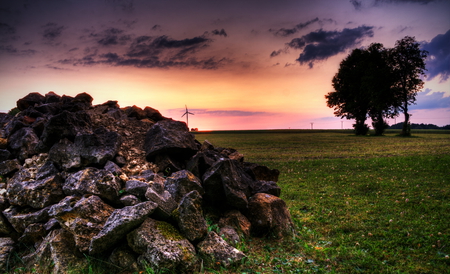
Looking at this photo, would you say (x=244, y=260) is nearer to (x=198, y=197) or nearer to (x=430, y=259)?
(x=198, y=197)

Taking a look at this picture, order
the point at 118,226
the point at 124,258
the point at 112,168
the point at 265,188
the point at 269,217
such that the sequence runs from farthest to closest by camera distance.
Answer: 1. the point at 265,188
2. the point at 112,168
3. the point at 269,217
4. the point at 124,258
5. the point at 118,226

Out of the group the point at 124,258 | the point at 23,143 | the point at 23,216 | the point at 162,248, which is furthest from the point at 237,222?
the point at 23,143

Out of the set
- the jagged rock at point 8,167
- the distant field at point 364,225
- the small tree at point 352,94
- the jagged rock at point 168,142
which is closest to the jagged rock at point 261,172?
the distant field at point 364,225

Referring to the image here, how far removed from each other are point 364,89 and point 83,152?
206ft

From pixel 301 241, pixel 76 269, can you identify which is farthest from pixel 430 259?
pixel 76 269

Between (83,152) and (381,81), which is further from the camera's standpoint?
(381,81)

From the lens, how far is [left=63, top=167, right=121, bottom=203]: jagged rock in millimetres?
7156

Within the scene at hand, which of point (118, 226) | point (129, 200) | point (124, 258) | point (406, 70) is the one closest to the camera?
point (118, 226)

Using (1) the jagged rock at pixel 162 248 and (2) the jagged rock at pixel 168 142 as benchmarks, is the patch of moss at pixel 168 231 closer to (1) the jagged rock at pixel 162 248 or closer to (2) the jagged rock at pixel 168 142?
(1) the jagged rock at pixel 162 248

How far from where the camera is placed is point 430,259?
22.1 feet

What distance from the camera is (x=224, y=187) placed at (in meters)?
8.12

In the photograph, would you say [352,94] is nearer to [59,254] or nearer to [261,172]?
[261,172]

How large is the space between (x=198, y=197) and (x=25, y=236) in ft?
15.7

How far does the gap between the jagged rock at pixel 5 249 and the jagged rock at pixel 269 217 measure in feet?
21.4
